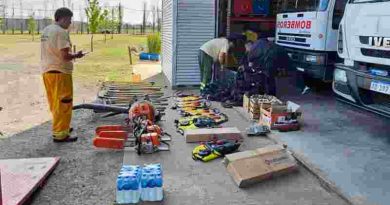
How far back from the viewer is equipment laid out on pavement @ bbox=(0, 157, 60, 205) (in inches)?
148

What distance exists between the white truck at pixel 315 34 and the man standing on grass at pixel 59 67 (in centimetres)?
434

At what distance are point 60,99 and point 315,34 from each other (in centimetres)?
469

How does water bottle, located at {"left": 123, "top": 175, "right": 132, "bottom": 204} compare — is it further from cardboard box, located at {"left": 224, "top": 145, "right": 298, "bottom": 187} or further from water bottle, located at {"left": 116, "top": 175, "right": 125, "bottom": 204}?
cardboard box, located at {"left": 224, "top": 145, "right": 298, "bottom": 187}

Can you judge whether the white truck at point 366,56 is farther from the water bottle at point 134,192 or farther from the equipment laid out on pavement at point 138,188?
the water bottle at point 134,192

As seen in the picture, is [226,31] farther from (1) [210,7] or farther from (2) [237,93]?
(2) [237,93]

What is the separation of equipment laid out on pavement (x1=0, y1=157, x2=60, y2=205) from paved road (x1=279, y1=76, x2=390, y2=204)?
3032 millimetres

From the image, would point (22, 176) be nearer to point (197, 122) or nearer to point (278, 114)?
point (197, 122)

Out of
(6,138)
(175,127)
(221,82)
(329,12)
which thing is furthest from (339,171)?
(221,82)

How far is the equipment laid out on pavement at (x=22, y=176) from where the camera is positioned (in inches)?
148

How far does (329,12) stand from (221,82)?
3062 millimetres

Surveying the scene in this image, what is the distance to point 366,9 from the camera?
5207mm

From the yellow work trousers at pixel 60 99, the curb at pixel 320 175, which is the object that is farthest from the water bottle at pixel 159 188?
the yellow work trousers at pixel 60 99

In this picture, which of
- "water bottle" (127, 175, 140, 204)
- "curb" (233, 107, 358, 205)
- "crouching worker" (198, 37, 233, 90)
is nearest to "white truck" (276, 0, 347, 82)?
"crouching worker" (198, 37, 233, 90)

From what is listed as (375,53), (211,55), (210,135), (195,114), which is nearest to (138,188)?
(210,135)
